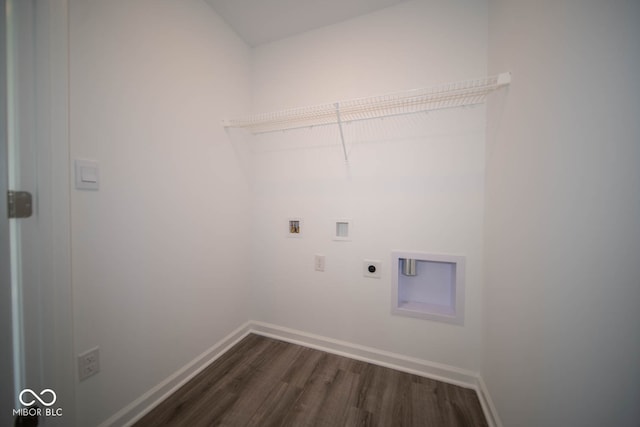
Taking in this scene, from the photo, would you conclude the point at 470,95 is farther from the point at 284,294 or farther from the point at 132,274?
the point at 132,274

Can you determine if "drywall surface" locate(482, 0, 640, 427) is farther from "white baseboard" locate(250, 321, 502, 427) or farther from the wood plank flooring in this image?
the wood plank flooring

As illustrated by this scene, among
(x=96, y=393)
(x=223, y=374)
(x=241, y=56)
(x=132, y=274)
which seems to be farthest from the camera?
(x=241, y=56)

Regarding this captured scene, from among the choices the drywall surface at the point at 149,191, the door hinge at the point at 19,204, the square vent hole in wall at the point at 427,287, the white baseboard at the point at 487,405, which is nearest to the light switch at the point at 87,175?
the drywall surface at the point at 149,191

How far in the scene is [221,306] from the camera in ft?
5.72

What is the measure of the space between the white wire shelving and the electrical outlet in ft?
5.22

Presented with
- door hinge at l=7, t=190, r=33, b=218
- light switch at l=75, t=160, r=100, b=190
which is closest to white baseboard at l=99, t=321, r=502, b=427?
door hinge at l=7, t=190, r=33, b=218

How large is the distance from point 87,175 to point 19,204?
0.77ft

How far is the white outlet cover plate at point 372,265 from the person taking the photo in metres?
1.63

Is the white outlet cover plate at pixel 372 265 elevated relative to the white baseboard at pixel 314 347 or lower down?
elevated

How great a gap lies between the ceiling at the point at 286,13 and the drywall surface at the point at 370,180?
0.07m

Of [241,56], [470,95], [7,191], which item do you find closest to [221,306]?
[7,191]

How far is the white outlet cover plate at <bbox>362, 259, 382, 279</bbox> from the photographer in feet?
5.36

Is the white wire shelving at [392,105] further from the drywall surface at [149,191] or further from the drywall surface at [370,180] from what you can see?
the drywall surface at [149,191]

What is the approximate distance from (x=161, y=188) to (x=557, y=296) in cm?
194
